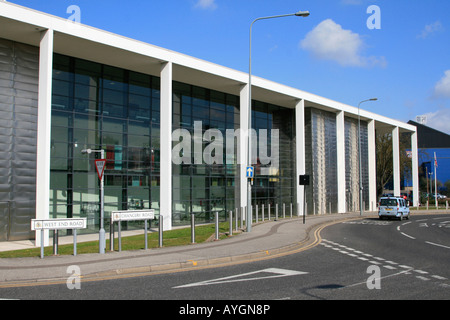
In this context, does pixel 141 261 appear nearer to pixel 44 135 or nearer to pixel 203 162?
pixel 44 135

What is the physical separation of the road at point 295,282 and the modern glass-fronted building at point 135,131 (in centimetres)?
1150

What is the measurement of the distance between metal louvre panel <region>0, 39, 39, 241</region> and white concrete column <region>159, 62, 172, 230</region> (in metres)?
6.96

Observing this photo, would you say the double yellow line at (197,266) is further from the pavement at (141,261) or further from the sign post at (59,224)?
the sign post at (59,224)

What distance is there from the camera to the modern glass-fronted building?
1977 cm

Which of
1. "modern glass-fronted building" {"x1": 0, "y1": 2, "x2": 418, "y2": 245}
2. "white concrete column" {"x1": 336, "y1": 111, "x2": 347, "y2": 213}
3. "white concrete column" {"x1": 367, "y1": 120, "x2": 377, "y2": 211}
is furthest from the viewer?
"white concrete column" {"x1": 367, "y1": 120, "x2": 377, "y2": 211}

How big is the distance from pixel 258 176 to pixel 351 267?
75.7ft

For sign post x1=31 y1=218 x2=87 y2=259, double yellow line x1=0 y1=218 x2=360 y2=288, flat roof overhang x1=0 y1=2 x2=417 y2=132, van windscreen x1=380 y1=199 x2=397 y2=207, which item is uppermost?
flat roof overhang x1=0 y1=2 x2=417 y2=132

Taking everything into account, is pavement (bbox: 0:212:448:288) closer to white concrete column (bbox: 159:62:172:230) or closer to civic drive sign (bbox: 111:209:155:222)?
civic drive sign (bbox: 111:209:155:222)

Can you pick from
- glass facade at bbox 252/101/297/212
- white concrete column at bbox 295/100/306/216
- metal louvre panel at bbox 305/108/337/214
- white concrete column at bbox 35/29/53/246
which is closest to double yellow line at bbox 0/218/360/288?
white concrete column at bbox 35/29/53/246

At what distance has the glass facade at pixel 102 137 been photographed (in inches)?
857

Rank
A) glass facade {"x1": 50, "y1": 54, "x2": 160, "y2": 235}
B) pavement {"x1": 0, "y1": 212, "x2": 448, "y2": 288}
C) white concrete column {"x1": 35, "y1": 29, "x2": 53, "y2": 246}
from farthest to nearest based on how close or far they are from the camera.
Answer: glass facade {"x1": 50, "y1": 54, "x2": 160, "y2": 235} < white concrete column {"x1": 35, "y1": 29, "x2": 53, "y2": 246} < pavement {"x1": 0, "y1": 212, "x2": 448, "y2": 288}

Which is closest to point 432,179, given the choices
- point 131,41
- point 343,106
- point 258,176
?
point 343,106

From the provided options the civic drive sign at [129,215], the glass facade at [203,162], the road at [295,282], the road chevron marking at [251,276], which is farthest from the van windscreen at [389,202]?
the road chevron marking at [251,276]
